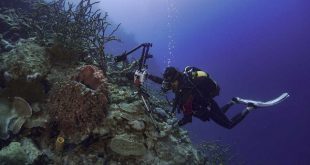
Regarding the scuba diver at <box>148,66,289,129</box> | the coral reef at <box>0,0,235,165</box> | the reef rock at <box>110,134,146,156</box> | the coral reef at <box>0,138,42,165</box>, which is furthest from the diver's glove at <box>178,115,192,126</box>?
the coral reef at <box>0,138,42,165</box>

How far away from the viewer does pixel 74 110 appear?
4922mm

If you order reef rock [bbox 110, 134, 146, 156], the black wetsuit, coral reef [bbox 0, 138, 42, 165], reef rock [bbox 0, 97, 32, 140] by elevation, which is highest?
the black wetsuit

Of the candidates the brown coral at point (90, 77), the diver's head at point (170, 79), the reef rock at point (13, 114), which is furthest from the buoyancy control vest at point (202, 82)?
the reef rock at point (13, 114)

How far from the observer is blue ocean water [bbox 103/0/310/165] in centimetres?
5438

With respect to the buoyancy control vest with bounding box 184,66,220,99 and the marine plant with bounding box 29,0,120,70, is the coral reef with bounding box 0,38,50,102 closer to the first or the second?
the marine plant with bounding box 29,0,120,70

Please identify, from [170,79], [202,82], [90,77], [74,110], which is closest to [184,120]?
[170,79]

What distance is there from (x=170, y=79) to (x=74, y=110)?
7.61 ft

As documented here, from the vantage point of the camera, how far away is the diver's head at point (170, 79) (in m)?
6.49

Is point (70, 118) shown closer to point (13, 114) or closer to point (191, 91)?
point (13, 114)

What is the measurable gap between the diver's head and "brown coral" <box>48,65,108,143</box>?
73.3 inches

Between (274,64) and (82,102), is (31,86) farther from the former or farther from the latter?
(274,64)

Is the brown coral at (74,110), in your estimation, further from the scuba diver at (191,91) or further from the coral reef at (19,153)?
the scuba diver at (191,91)

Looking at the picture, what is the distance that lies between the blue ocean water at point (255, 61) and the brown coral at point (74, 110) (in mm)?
23824

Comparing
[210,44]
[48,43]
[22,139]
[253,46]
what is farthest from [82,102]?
[210,44]
